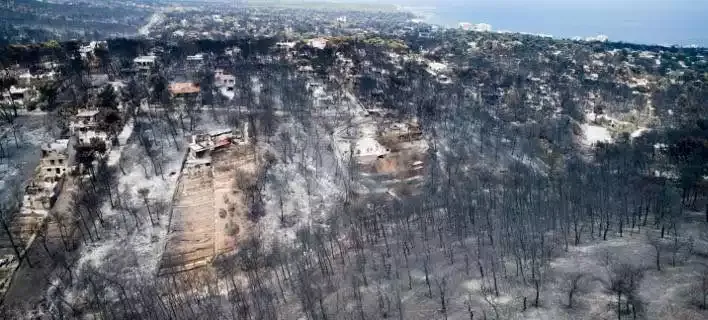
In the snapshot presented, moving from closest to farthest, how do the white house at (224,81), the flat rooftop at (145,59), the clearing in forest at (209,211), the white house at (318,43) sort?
the clearing in forest at (209,211)
the white house at (224,81)
the flat rooftop at (145,59)
the white house at (318,43)

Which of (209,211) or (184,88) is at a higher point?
(184,88)

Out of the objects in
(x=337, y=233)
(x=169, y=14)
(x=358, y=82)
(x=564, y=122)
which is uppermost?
(x=169, y=14)

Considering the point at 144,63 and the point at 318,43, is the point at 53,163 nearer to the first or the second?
the point at 144,63

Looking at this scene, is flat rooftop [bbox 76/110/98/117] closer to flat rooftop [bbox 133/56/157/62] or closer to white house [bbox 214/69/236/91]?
white house [bbox 214/69/236/91]

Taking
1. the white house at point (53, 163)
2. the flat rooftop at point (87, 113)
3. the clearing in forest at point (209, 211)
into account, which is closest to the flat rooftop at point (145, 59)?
the flat rooftop at point (87, 113)

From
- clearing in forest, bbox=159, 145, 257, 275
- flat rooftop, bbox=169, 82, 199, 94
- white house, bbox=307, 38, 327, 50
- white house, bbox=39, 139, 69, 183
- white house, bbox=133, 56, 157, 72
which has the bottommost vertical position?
clearing in forest, bbox=159, 145, 257, 275

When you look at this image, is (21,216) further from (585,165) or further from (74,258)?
(585,165)

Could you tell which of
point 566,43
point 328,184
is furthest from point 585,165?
point 566,43

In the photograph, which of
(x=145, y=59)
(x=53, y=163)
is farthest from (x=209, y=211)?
(x=145, y=59)

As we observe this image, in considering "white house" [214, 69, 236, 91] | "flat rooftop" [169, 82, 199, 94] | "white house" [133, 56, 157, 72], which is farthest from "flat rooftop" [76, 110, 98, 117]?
"white house" [133, 56, 157, 72]

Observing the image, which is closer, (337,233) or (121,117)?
(337,233)

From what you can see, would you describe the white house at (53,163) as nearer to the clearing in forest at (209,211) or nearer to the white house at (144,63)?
the clearing in forest at (209,211)
